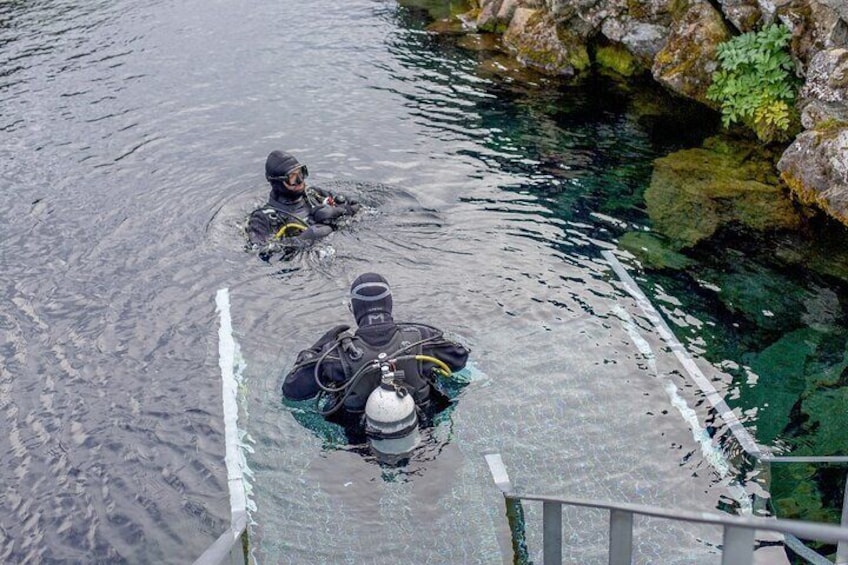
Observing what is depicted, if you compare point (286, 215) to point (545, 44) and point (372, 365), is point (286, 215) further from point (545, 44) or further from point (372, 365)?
point (545, 44)

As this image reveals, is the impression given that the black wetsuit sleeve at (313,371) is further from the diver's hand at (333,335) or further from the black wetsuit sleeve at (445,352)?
the black wetsuit sleeve at (445,352)

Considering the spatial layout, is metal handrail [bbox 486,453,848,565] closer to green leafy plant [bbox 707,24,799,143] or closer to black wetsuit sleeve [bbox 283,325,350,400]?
black wetsuit sleeve [bbox 283,325,350,400]

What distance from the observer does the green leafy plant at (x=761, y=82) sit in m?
13.8

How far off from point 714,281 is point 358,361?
5.53 metres

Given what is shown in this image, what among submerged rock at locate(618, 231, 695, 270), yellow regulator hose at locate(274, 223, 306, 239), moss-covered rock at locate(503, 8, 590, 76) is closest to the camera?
submerged rock at locate(618, 231, 695, 270)

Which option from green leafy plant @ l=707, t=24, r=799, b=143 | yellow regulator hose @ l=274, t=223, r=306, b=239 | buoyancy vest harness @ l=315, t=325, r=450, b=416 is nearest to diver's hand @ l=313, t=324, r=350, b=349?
buoyancy vest harness @ l=315, t=325, r=450, b=416

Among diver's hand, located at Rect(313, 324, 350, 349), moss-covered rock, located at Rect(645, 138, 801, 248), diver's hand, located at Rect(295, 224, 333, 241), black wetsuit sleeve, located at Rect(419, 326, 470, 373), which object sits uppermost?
diver's hand, located at Rect(313, 324, 350, 349)

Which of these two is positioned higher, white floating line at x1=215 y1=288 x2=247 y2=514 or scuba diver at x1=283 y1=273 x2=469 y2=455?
scuba diver at x1=283 y1=273 x2=469 y2=455

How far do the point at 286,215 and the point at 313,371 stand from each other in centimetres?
434

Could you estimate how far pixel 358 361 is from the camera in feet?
22.6

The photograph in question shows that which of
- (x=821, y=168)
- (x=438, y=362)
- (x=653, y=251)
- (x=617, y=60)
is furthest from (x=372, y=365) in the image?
(x=617, y=60)

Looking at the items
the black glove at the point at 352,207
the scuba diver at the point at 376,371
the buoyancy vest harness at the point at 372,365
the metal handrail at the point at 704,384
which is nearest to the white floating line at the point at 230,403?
the scuba diver at the point at 376,371

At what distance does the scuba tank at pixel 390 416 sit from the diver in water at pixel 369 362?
0.04 ft

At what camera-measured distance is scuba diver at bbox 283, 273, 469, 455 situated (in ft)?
21.8
